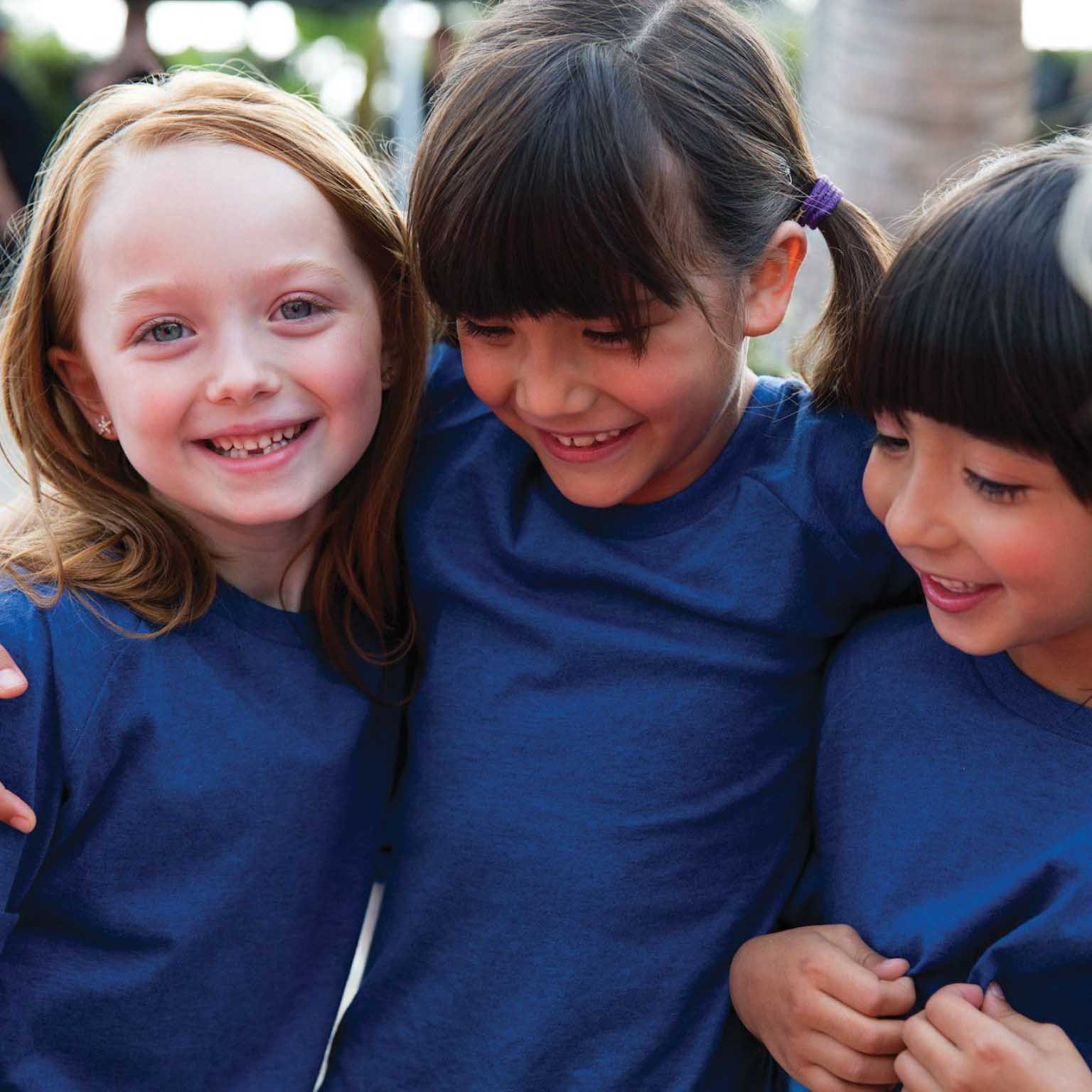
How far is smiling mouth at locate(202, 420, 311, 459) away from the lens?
6.60 feet

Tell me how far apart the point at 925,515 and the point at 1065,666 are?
276mm

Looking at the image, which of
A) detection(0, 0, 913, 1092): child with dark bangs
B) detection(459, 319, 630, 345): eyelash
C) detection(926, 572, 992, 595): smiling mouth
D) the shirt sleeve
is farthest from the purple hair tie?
the shirt sleeve

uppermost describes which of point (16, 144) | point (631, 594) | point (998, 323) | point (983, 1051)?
point (998, 323)

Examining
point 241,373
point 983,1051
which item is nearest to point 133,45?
point 241,373

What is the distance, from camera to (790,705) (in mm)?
2039

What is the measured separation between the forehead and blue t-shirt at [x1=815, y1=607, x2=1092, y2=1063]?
3.23ft

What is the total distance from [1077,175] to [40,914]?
163 centimetres

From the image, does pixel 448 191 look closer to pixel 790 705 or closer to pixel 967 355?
pixel 967 355

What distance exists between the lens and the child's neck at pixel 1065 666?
1.73 meters

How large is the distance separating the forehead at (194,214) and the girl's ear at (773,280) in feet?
2.02

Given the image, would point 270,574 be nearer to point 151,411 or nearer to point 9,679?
point 151,411

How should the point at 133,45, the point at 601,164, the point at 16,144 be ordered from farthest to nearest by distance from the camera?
the point at 16,144
the point at 133,45
the point at 601,164

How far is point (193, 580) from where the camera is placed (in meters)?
2.03

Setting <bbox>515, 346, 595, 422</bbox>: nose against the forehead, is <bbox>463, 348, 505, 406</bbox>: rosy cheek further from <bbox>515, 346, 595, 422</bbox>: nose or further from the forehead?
the forehead
